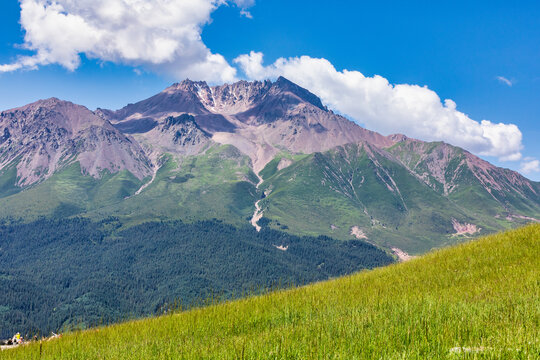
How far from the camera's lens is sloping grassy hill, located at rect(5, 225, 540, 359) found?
676cm

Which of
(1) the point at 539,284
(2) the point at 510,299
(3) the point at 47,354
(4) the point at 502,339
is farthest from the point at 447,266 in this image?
(3) the point at 47,354

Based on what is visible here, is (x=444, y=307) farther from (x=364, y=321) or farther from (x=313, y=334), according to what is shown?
(x=313, y=334)

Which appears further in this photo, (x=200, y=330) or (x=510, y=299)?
(x=200, y=330)

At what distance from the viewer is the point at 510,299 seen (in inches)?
356

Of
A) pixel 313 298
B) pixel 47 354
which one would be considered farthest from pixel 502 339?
pixel 47 354

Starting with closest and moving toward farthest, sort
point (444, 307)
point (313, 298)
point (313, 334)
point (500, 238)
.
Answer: point (313, 334)
point (444, 307)
point (313, 298)
point (500, 238)

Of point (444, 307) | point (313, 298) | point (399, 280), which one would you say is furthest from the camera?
point (399, 280)

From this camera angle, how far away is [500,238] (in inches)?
635

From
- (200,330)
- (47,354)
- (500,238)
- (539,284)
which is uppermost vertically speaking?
(500,238)

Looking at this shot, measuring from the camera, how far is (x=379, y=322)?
8.33 metres

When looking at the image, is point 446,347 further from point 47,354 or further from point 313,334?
point 47,354

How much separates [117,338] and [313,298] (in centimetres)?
570

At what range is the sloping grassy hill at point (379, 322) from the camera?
6762 millimetres

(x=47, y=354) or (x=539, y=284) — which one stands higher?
(x=539, y=284)
